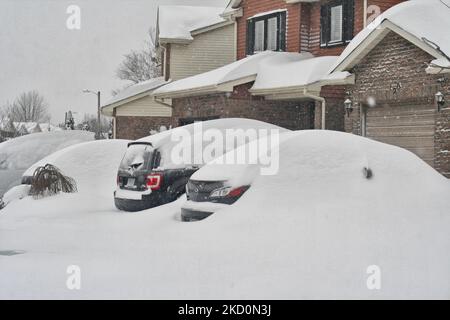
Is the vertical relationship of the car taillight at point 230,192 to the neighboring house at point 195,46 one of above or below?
below

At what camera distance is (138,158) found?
11617 millimetres

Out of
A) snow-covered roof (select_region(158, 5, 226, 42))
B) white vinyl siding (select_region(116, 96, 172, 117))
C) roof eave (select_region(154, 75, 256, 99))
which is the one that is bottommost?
white vinyl siding (select_region(116, 96, 172, 117))

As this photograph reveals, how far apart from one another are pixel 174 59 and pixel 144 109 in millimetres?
2397

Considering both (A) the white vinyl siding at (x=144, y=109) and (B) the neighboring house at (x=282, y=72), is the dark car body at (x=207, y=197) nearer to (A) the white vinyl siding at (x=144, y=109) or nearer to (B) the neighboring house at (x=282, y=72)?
(B) the neighboring house at (x=282, y=72)

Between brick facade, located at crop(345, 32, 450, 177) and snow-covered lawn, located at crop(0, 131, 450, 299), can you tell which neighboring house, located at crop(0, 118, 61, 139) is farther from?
snow-covered lawn, located at crop(0, 131, 450, 299)

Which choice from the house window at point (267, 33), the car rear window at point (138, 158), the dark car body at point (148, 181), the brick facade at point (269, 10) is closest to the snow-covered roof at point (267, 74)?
the brick facade at point (269, 10)

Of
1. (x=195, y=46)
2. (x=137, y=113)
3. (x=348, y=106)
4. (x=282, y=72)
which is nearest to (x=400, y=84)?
(x=348, y=106)

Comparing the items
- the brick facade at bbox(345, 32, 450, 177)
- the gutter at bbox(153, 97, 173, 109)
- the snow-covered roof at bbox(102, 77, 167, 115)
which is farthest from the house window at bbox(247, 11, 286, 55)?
the brick facade at bbox(345, 32, 450, 177)

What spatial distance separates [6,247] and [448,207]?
624cm

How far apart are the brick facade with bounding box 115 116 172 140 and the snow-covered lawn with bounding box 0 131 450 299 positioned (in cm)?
1478

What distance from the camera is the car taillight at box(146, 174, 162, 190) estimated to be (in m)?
11.1

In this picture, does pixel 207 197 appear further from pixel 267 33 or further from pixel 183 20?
pixel 183 20

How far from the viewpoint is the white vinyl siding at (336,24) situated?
60.0ft

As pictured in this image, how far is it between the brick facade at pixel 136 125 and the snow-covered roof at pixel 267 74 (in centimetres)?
455
